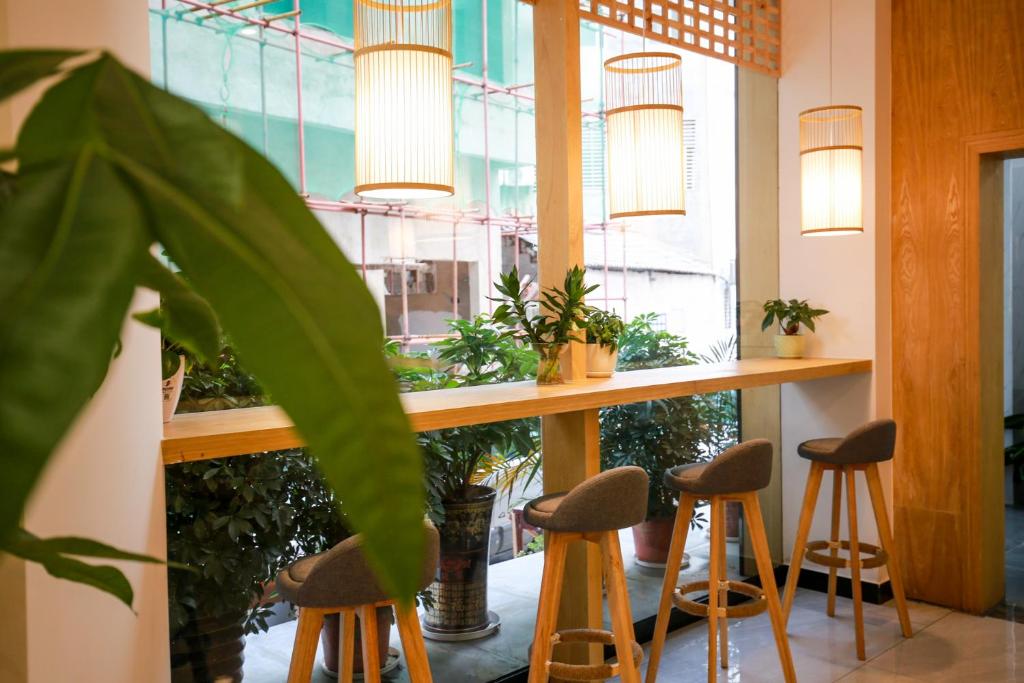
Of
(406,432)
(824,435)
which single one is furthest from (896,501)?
(406,432)

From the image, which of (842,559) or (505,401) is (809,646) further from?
(505,401)

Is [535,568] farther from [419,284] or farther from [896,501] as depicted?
[896,501]

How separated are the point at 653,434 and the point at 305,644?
6.24 feet

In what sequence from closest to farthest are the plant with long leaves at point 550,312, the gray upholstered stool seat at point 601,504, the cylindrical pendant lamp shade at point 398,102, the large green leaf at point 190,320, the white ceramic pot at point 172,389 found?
the large green leaf at point 190,320 → the white ceramic pot at point 172,389 → the cylindrical pendant lamp shade at point 398,102 → the gray upholstered stool seat at point 601,504 → the plant with long leaves at point 550,312

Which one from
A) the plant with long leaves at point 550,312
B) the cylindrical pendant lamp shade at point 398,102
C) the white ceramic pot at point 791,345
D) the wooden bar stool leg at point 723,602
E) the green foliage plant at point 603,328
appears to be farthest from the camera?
the white ceramic pot at point 791,345

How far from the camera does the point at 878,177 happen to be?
13.0ft

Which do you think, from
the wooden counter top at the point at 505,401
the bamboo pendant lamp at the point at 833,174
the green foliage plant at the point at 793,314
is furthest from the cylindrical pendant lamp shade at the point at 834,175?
the wooden counter top at the point at 505,401

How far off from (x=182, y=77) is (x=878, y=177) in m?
2.97

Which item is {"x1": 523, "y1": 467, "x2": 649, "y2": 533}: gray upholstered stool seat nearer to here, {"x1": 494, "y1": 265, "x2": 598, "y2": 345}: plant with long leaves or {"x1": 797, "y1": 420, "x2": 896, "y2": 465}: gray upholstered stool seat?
{"x1": 494, "y1": 265, "x2": 598, "y2": 345}: plant with long leaves

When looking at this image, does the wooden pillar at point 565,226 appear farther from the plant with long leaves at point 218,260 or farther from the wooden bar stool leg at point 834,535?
the plant with long leaves at point 218,260

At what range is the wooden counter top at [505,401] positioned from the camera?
191 centimetres

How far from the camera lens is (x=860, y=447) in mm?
3475

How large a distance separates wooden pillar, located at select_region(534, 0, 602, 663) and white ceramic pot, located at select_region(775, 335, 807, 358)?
138 cm

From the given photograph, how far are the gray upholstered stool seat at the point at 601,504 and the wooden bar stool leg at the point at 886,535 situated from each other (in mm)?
1625
